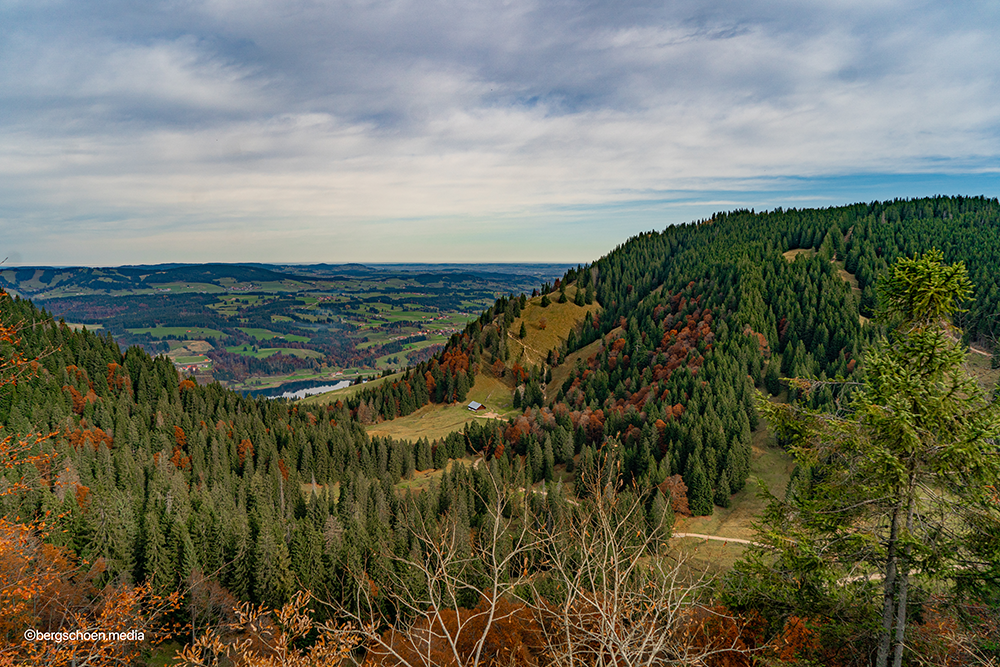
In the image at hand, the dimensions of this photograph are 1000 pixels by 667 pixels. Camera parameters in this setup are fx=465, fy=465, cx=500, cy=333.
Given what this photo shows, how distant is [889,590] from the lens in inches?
709

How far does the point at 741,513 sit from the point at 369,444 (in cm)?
9256

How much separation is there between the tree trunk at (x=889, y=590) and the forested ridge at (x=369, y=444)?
19.9m

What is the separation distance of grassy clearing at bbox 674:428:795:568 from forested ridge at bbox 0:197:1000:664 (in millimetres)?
3249

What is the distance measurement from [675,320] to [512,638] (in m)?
185

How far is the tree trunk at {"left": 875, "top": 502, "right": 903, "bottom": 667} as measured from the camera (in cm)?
1770

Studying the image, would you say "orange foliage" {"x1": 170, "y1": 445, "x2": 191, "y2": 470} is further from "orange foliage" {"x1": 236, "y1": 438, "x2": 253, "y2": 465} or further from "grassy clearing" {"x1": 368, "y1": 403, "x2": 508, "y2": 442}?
"grassy clearing" {"x1": 368, "y1": 403, "x2": 508, "y2": 442}

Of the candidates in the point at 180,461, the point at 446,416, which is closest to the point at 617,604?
the point at 180,461

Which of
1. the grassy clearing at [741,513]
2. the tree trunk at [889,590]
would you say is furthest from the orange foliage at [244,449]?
the tree trunk at [889,590]

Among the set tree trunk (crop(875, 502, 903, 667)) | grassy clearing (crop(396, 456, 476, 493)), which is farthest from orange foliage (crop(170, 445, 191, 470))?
tree trunk (crop(875, 502, 903, 667))

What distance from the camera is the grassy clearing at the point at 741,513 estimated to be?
77250 millimetres

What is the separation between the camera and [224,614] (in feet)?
180

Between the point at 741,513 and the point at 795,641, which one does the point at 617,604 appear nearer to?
the point at 795,641

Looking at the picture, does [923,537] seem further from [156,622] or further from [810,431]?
[156,622]

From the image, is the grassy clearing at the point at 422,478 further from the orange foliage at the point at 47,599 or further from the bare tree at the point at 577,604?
the bare tree at the point at 577,604
